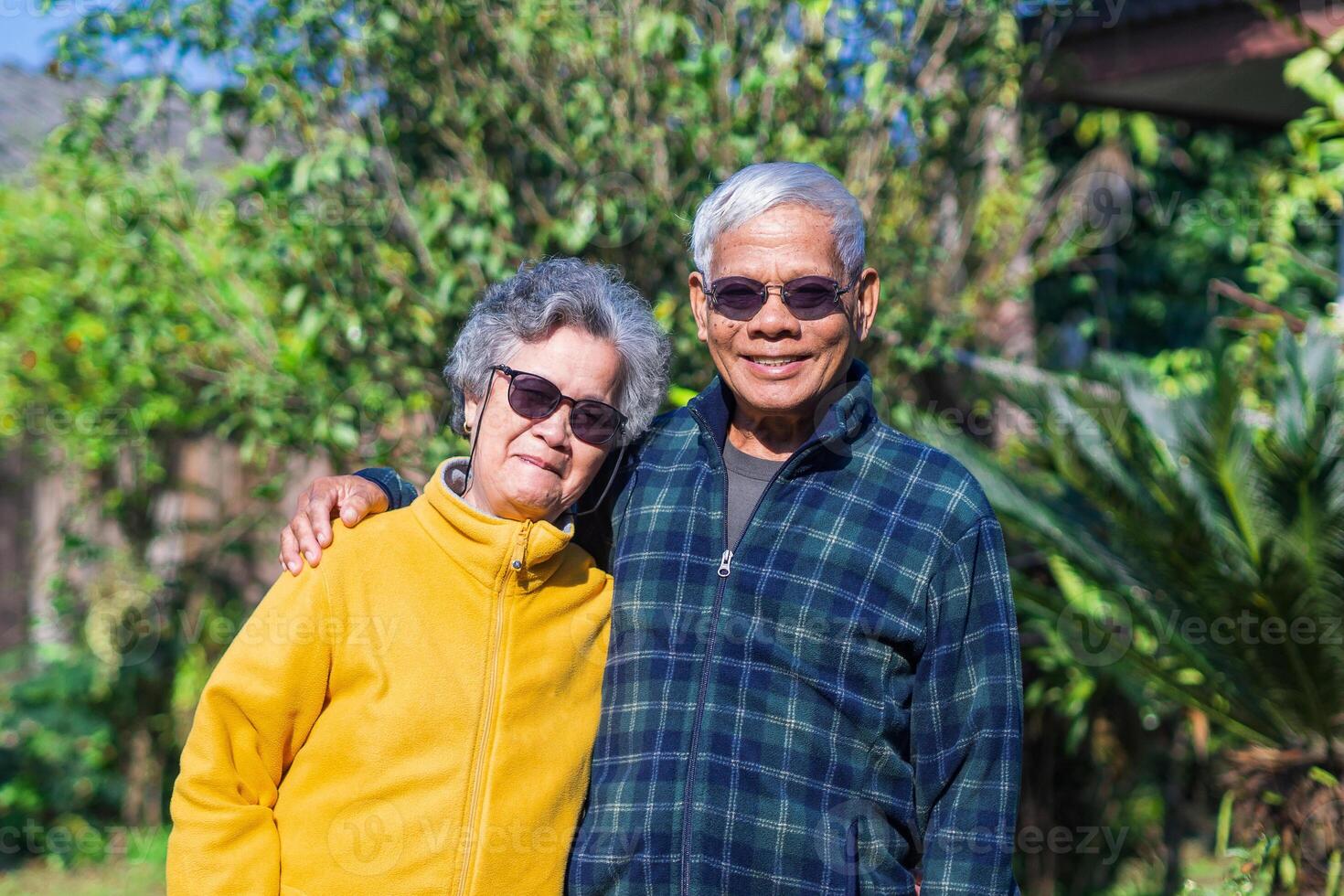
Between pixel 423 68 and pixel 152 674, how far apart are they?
4078 millimetres

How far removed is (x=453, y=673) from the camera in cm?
210

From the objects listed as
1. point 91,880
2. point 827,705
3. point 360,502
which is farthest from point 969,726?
point 91,880

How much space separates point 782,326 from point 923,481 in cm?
35

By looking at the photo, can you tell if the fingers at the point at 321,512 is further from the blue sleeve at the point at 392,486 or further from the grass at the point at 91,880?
the grass at the point at 91,880

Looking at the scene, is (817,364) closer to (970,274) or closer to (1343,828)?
(1343,828)

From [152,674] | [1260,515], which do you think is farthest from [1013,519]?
[152,674]

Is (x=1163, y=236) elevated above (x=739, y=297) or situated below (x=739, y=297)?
above

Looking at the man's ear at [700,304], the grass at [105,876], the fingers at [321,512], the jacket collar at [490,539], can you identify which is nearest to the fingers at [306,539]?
the fingers at [321,512]

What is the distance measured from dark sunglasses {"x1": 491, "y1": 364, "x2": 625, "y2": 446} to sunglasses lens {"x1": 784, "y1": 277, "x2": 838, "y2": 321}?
14.1 inches

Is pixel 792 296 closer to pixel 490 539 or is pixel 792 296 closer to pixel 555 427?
pixel 555 427

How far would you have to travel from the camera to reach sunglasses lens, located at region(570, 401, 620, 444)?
2.20m

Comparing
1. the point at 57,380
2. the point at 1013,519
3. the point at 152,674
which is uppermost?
the point at 57,380

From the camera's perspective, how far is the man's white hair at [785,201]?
2188 mm

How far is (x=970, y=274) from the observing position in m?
5.54
